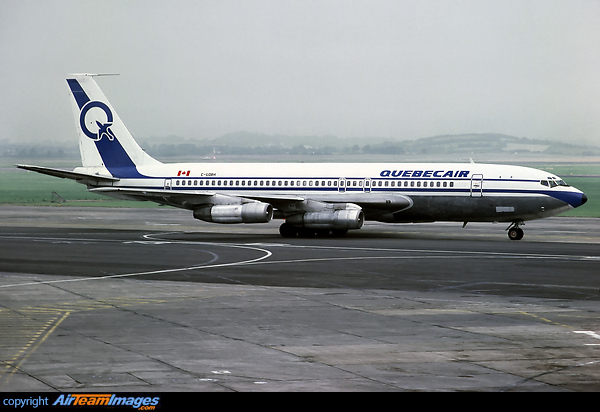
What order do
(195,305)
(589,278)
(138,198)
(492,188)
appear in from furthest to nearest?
(138,198), (492,188), (589,278), (195,305)

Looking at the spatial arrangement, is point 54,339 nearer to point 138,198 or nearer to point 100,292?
point 100,292

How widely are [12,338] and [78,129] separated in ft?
122

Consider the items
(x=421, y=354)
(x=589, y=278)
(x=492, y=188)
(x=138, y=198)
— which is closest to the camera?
(x=421, y=354)

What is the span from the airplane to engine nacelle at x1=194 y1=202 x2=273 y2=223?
0.19 feet

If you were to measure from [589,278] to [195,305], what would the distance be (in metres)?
14.3

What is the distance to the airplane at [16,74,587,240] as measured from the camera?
43719 mm

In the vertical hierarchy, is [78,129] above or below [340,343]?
above

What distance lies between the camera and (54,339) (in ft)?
55.1

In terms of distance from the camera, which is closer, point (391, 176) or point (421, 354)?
point (421, 354)

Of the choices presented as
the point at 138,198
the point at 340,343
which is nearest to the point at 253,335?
the point at 340,343

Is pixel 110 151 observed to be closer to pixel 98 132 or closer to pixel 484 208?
pixel 98 132

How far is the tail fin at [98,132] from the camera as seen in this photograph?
51438 mm

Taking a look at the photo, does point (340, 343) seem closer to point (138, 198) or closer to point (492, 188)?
point (492, 188)

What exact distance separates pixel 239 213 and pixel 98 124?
13.8m
